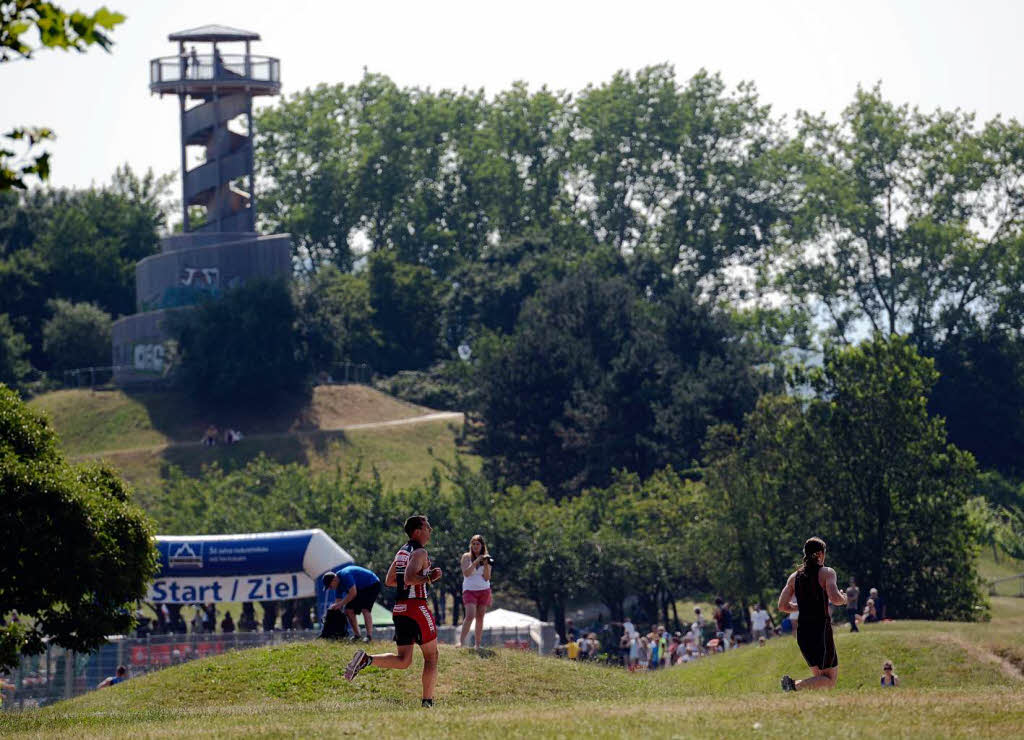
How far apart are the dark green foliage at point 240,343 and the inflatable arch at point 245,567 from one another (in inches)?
1617

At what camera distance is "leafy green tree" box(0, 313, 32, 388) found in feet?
264

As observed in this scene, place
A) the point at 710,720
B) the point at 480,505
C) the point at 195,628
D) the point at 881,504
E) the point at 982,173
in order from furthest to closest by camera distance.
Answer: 1. the point at 982,173
2. the point at 480,505
3. the point at 881,504
4. the point at 195,628
5. the point at 710,720

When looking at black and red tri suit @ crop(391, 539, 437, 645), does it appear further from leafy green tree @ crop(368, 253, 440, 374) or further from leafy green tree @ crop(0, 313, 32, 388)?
leafy green tree @ crop(368, 253, 440, 374)

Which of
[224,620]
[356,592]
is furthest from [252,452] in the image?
[356,592]

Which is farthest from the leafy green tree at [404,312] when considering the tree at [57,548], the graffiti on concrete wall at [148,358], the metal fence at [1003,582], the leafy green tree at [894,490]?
the tree at [57,548]

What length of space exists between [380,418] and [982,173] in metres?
35.3

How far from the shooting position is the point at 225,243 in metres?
80.5

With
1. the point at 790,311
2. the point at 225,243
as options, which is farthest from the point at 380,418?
the point at 790,311

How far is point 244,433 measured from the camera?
3041 inches

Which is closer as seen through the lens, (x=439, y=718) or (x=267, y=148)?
(x=439, y=718)

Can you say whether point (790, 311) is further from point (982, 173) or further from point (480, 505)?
point (480, 505)

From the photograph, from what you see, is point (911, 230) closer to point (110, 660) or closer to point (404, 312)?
point (404, 312)

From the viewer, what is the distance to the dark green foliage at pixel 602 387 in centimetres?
6981

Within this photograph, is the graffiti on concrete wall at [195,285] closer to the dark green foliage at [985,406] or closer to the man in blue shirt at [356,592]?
the dark green foliage at [985,406]
